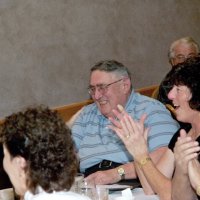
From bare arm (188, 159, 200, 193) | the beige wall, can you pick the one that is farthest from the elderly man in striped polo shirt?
the beige wall

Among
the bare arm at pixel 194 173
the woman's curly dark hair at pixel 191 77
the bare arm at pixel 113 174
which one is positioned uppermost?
the woman's curly dark hair at pixel 191 77

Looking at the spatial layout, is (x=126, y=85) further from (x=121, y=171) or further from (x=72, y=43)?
(x=72, y=43)

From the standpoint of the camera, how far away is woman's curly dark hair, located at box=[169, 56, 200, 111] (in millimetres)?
2508

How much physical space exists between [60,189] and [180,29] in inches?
172

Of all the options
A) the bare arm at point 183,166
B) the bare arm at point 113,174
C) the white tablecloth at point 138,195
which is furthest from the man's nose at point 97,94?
the bare arm at point 183,166

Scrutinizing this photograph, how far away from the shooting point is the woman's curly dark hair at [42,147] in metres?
1.63

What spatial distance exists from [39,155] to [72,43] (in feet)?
A: 10.3

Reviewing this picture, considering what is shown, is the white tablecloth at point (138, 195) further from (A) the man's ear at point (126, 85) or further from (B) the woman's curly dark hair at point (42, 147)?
(A) the man's ear at point (126, 85)

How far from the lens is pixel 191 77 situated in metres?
2.52

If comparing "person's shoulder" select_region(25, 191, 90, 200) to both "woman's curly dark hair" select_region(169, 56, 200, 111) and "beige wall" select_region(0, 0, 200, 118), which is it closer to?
"woman's curly dark hair" select_region(169, 56, 200, 111)

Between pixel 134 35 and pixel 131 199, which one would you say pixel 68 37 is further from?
pixel 131 199

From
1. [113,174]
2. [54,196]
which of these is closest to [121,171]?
[113,174]

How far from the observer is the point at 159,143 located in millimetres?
3080

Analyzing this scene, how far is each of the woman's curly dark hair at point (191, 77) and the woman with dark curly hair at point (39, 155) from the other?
3.25 feet
